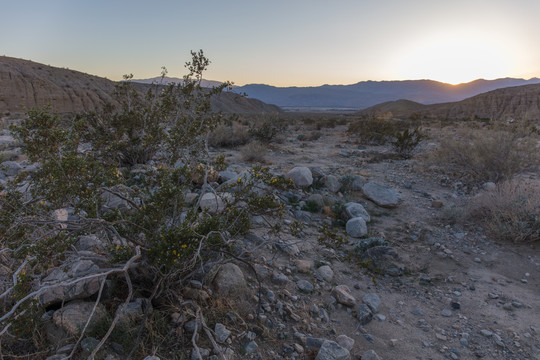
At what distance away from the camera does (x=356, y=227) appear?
188 inches

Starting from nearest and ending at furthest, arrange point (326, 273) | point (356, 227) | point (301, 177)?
1. point (326, 273)
2. point (356, 227)
3. point (301, 177)

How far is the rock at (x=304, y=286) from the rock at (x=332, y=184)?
3.42m

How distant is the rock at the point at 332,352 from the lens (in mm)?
2238

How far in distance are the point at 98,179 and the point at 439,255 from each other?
4426 mm

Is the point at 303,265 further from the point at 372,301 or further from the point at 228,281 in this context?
the point at 228,281

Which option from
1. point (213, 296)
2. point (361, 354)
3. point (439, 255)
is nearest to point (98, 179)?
point (213, 296)

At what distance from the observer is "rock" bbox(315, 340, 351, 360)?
7.34ft

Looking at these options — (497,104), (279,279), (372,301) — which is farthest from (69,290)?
(497,104)

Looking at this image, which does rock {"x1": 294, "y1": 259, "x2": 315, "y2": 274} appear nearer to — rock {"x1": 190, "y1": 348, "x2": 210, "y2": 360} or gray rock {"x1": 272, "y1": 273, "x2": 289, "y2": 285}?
gray rock {"x1": 272, "y1": 273, "x2": 289, "y2": 285}

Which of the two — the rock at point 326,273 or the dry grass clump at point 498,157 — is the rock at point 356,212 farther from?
the dry grass clump at point 498,157

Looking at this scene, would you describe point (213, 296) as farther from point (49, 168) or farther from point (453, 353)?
point (453, 353)

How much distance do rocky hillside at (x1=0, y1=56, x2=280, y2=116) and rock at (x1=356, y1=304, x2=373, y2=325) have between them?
2771 cm

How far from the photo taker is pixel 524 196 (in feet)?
15.7

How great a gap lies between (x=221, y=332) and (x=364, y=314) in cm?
147
